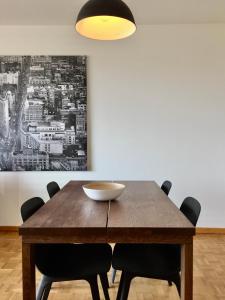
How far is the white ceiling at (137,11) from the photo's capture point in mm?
3068

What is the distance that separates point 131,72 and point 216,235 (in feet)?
7.13

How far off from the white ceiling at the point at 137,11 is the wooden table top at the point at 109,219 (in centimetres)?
205

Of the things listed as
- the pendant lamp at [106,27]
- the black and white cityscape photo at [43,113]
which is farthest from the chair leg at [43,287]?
the black and white cityscape photo at [43,113]

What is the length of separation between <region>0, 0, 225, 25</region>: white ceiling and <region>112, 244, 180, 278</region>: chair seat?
93.0 inches

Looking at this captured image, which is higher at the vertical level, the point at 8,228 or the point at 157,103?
the point at 157,103

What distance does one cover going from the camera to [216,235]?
3586 millimetres

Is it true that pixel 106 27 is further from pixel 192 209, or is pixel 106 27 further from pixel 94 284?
pixel 94 284

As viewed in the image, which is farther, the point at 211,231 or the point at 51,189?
the point at 211,231

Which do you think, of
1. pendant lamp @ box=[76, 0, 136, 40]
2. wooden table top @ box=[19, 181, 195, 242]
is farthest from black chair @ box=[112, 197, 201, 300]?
pendant lamp @ box=[76, 0, 136, 40]

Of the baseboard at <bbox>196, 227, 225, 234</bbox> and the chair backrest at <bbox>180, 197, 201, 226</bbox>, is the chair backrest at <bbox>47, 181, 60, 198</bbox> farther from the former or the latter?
the baseboard at <bbox>196, 227, 225, 234</bbox>

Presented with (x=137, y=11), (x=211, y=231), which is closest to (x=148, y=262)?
(x=211, y=231)

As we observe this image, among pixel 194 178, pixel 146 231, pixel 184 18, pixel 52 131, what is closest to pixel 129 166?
pixel 194 178

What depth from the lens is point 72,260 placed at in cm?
180

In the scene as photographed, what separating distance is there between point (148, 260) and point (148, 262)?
3 centimetres
